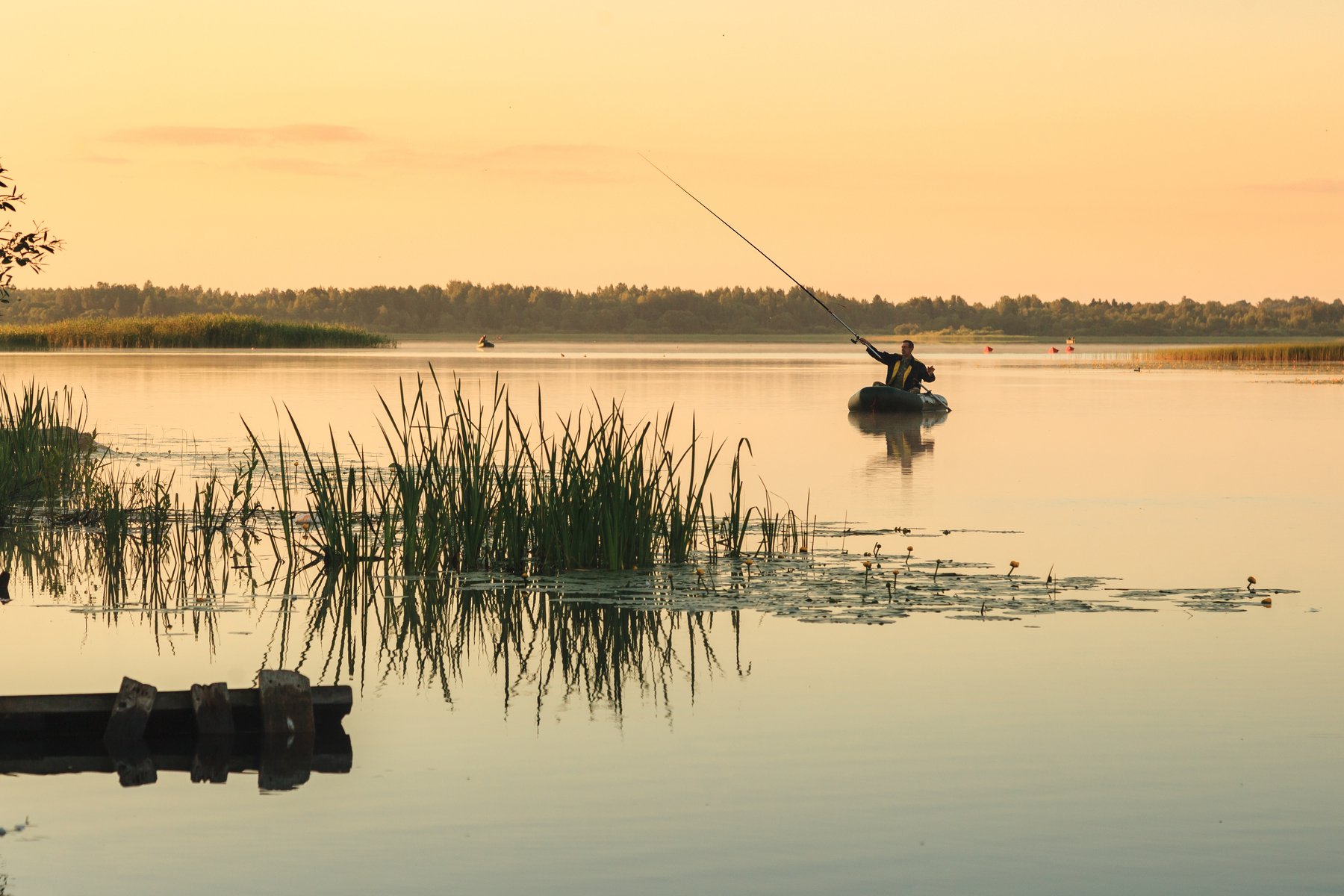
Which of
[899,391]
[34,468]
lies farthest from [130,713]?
[899,391]

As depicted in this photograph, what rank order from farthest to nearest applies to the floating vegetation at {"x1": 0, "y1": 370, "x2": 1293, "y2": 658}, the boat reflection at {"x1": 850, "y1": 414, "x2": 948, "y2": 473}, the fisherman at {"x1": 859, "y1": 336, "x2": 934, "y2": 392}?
the fisherman at {"x1": 859, "y1": 336, "x2": 934, "y2": 392}
the boat reflection at {"x1": 850, "y1": 414, "x2": 948, "y2": 473}
the floating vegetation at {"x1": 0, "y1": 370, "x2": 1293, "y2": 658}

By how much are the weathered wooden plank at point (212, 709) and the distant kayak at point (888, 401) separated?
22127 millimetres

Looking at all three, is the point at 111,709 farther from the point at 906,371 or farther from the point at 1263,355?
the point at 1263,355

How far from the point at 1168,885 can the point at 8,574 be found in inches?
351

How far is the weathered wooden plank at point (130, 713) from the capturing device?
7227 mm

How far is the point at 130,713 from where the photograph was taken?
285 inches

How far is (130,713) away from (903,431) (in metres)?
22.4

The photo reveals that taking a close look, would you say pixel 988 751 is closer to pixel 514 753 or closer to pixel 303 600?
pixel 514 753

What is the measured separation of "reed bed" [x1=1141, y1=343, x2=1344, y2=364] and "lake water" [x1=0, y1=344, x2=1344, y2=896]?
47243 mm

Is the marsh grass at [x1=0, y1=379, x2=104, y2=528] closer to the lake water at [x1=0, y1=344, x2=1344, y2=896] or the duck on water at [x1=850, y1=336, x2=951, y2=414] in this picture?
the lake water at [x1=0, y1=344, x2=1344, y2=896]

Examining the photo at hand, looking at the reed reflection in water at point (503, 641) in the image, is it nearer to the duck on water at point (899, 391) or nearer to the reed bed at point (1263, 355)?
the duck on water at point (899, 391)

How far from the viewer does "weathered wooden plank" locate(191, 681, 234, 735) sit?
729 cm

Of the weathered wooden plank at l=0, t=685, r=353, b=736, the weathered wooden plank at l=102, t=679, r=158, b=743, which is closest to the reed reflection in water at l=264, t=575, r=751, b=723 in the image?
the weathered wooden plank at l=0, t=685, r=353, b=736

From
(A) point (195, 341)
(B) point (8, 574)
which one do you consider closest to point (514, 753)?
(B) point (8, 574)
